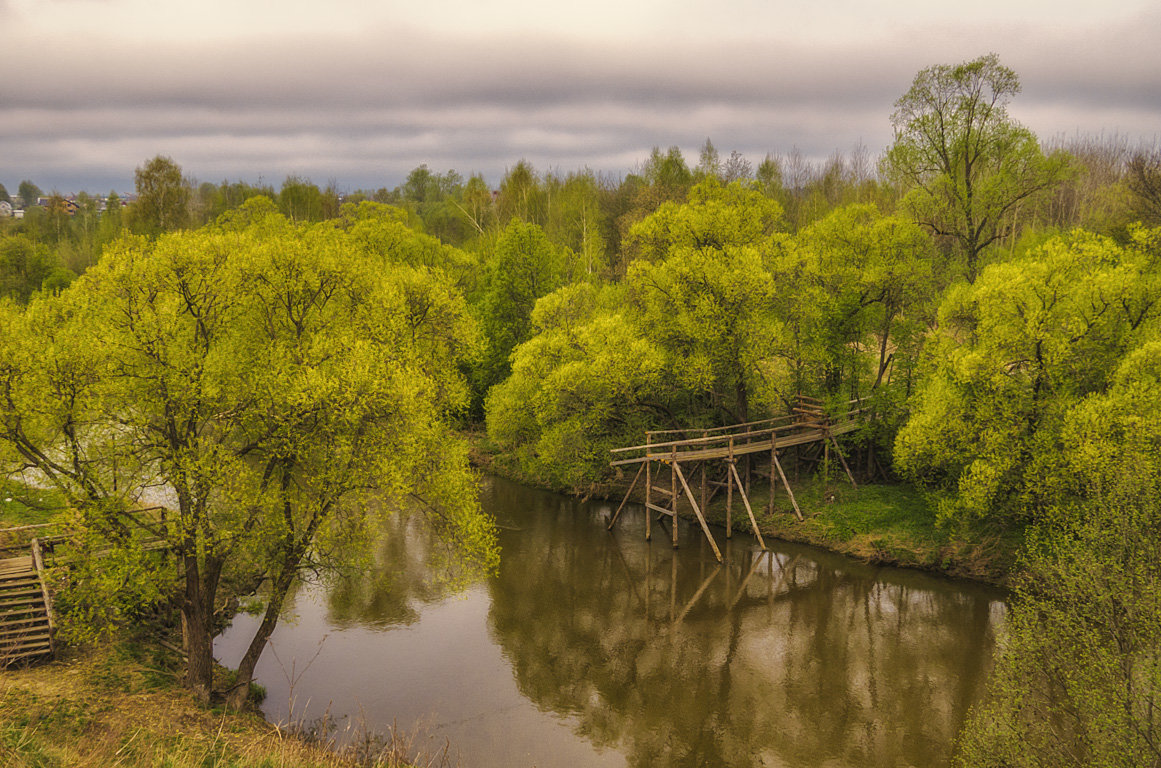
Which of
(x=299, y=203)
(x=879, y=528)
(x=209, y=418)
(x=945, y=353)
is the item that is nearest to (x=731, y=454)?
(x=879, y=528)

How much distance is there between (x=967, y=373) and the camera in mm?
22734

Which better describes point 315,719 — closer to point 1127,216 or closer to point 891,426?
point 891,426

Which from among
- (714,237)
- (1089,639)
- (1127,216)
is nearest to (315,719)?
(1089,639)

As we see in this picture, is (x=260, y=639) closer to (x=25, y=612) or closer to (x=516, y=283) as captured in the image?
(x=25, y=612)

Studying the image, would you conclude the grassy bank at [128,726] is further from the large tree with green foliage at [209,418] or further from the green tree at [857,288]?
the green tree at [857,288]

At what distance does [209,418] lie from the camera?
50.7 ft

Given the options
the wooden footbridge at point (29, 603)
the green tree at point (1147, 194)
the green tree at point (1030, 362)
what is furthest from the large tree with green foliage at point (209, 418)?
the green tree at point (1147, 194)

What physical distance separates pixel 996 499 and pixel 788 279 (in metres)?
11.7

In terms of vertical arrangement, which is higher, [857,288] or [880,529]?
[857,288]

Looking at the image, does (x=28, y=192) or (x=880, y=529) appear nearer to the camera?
(x=880, y=529)

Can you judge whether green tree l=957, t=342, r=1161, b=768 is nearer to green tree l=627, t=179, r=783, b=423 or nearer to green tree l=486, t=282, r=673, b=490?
green tree l=627, t=179, r=783, b=423

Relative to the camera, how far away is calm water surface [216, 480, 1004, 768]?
54.3 feet

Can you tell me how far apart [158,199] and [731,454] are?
57198mm

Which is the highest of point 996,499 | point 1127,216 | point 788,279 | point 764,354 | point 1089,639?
point 1127,216
